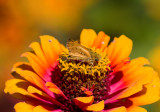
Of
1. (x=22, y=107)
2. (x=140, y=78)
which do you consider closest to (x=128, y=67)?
(x=140, y=78)

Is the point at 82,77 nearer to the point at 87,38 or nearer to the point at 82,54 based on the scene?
the point at 82,54

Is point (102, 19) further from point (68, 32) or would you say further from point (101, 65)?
point (101, 65)

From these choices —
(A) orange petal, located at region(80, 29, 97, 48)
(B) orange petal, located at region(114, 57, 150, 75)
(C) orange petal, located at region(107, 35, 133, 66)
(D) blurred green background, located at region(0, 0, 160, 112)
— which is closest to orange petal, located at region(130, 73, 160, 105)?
(B) orange petal, located at region(114, 57, 150, 75)

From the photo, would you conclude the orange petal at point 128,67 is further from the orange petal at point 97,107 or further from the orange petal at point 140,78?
the orange petal at point 97,107

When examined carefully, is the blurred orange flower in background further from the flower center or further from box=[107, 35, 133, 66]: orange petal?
the flower center

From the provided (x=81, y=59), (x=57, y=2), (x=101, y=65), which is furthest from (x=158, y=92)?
(x=57, y=2)

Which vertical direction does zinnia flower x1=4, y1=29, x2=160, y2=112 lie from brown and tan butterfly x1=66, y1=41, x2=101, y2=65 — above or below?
below

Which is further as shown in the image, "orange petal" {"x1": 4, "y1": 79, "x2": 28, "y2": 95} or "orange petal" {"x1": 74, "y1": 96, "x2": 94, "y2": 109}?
"orange petal" {"x1": 4, "y1": 79, "x2": 28, "y2": 95}
